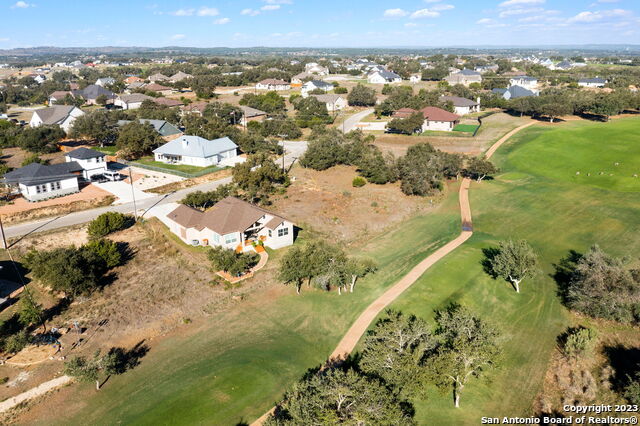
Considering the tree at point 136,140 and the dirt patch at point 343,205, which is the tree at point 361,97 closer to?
the dirt patch at point 343,205

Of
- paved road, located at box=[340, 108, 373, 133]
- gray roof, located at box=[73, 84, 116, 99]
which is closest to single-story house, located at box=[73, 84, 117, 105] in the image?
gray roof, located at box=[73, 84, 116, 99]

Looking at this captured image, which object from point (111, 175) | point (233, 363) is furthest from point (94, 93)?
point (233, 363)

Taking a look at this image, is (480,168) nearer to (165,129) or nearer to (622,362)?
(622,362)

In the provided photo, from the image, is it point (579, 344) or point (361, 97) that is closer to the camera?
point (579, 344)

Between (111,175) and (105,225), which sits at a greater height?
Result: (111,175)

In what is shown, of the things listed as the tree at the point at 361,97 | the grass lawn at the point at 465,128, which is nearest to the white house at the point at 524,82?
the tree at the point at 361,97
